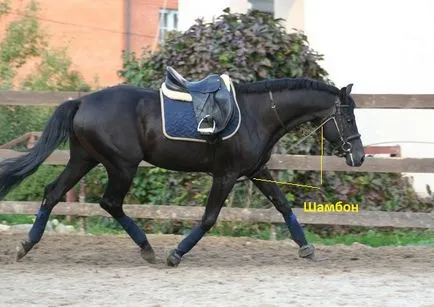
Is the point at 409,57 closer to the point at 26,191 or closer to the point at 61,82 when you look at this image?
the point at 26,191

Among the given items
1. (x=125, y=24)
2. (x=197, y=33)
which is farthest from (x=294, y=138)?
(x=125, y=24)

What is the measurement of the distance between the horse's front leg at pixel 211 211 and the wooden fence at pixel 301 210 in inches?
75.1

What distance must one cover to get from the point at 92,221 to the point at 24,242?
2.56 metres

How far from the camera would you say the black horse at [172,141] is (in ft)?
24.2

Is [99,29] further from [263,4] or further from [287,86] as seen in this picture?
[287,86]

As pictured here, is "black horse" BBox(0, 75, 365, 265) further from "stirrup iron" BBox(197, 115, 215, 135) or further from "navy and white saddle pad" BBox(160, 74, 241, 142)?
"stirrup iron" BBox(197, 115, 215, 135)

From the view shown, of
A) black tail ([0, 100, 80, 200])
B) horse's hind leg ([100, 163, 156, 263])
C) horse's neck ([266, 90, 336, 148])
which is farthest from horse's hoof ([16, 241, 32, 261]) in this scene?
horse's neck ([266, 90, 336, 148])

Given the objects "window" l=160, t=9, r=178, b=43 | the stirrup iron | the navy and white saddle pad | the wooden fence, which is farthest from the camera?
"window" l=160, t=9, r=178, b=43

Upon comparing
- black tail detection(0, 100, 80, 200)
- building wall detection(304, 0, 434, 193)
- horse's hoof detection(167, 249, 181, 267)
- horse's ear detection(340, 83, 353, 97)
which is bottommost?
horse's hoof detection(167, 249, 181, 267)

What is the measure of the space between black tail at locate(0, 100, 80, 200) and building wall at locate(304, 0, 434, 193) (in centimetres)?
532

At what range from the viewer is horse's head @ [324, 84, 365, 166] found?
7.48m

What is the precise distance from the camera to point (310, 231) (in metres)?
9.80

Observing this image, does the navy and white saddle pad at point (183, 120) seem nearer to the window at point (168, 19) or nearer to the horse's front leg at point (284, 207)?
the horse's front leg at point (284, 207)

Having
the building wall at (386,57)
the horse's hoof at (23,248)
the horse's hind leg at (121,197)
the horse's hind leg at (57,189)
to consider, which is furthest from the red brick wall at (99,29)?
Result: the horse's hind leg at (121,197)
